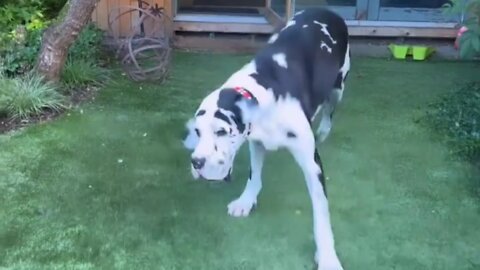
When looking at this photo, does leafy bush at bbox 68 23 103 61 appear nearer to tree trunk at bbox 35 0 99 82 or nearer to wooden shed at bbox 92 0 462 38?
tree trunk at bbox 35 0 99 82

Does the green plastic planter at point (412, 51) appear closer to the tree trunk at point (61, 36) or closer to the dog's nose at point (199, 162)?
the tree trunk at point (61, 36)

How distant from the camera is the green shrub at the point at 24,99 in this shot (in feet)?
13.5

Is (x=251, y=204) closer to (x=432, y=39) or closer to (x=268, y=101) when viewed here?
(x=268, y=101)

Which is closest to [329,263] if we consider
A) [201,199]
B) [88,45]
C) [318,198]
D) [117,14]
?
[318,198]

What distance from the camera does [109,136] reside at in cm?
395

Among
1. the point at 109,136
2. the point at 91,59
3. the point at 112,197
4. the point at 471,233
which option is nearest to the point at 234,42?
the point at 91,59

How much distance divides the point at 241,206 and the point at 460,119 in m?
1.81

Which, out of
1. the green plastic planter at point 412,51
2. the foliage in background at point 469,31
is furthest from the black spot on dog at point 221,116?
the green plastic planter at point 412,51

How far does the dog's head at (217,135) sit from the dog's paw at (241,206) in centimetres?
70

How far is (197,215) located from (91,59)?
237 cm

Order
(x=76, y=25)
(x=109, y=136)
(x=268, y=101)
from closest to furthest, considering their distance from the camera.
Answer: (x=268, y=101) < (x=109, y=136) < (x=76, y=25)

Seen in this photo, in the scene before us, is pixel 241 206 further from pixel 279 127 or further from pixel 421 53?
→ pixel 421 53

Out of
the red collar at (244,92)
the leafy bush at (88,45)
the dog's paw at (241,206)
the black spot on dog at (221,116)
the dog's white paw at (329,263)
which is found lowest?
the dog's paw at (241,206)

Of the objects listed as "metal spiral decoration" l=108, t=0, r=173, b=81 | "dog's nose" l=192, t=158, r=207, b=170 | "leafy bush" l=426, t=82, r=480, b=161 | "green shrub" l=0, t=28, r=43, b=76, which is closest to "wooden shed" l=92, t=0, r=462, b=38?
"metal spiral decoration" l=108, t=0, r=173, b=81
